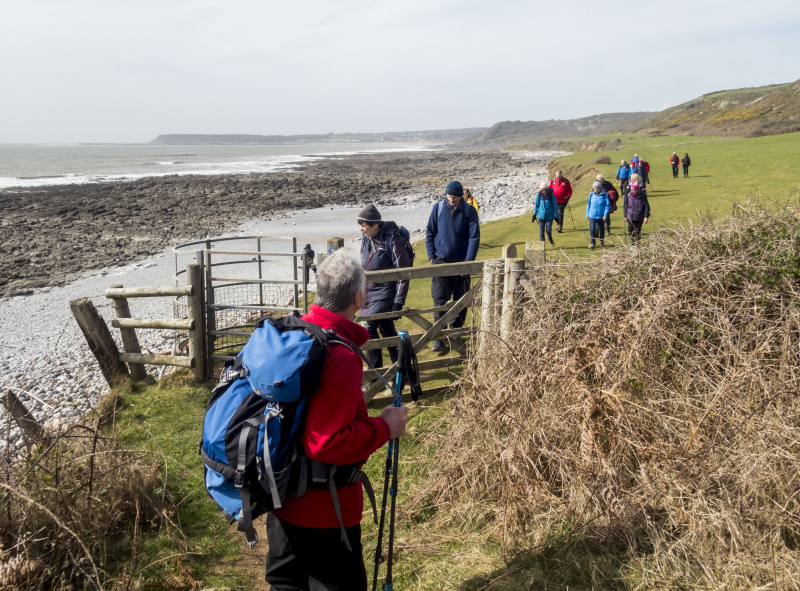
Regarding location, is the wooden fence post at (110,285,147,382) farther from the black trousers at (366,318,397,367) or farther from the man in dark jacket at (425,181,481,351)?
the man in dark jacket at (425,181,481,351)

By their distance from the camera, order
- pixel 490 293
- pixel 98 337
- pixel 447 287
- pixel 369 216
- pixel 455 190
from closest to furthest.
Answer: pixel 490 293, pixel 369 216, pixel 98 337, pixel 447 287, pixel 455 190

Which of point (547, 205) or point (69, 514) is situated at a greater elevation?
point (547, 205)

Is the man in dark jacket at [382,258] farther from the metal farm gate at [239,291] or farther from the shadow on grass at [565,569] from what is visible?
the shadow on grass at [565,569]

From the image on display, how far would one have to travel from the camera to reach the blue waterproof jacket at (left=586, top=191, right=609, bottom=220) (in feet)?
44.8

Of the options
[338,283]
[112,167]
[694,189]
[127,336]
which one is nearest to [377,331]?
[127,336]

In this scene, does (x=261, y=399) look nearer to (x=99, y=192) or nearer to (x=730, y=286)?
(x=730, y=286)

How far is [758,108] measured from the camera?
Answer: 82938 millimetres

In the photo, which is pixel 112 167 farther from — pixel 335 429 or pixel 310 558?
pixel 335 429

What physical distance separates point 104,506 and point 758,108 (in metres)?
99.9

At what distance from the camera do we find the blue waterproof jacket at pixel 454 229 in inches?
308

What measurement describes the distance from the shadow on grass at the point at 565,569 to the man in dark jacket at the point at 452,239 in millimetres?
4311

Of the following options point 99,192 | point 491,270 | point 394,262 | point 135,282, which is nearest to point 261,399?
point 491,270

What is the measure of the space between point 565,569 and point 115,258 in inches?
829

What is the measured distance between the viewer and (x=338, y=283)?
249 cm
